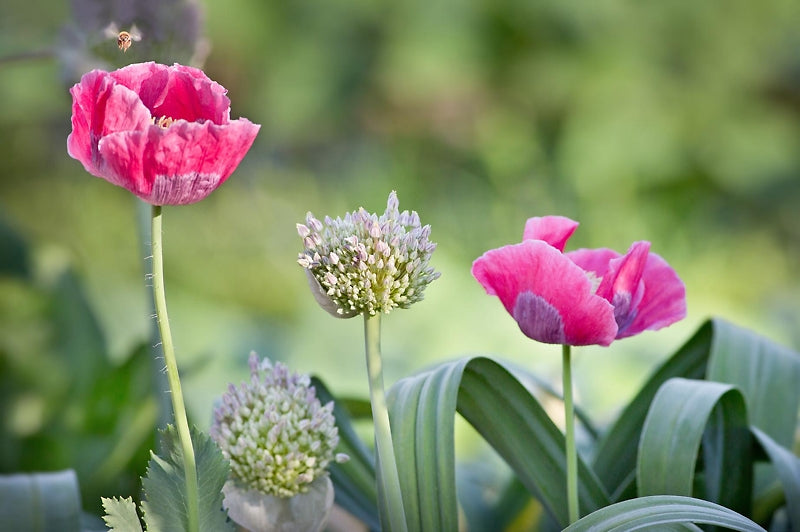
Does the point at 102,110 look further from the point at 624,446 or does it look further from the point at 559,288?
the point at 624,446

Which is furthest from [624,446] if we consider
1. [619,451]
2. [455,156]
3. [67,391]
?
[455,156]

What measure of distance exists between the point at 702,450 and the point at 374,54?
213 centimetres

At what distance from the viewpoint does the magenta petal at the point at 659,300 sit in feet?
1.47

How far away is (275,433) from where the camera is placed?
0.41 m

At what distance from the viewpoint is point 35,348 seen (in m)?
0.98

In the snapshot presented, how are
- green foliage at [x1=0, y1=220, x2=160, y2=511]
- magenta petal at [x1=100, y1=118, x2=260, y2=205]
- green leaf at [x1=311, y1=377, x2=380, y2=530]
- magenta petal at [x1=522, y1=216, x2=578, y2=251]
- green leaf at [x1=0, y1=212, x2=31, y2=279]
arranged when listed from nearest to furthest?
magenta petal at [x1=100, y1=118, x2=260, y2=205], magenta petal at [x1=522, y1=216, x2=578, y2=251], green leaf at [x1=311, y1=377, x2=380, y2=530], green foliage at [x1=0, y1=220, x2=160, y2=511], green leaf at [x1=0, y1=212, x2=31, y2=279]

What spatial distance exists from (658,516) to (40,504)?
345mm

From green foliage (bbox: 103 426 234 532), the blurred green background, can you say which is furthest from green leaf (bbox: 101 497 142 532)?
the blurred green background

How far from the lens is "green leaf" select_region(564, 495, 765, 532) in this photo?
395 millimetres

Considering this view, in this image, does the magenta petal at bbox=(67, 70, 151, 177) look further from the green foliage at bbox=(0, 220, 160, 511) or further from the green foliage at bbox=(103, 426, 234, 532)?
the green foliage at bbox=(0, 220, 160, 511)

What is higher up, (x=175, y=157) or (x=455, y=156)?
(x=175, y=157)

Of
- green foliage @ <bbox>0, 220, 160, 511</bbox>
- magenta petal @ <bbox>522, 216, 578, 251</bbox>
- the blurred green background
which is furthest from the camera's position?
the blurred green background

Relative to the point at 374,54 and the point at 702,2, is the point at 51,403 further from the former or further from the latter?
the point at 702,2

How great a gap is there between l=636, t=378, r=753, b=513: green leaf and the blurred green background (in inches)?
39.3
